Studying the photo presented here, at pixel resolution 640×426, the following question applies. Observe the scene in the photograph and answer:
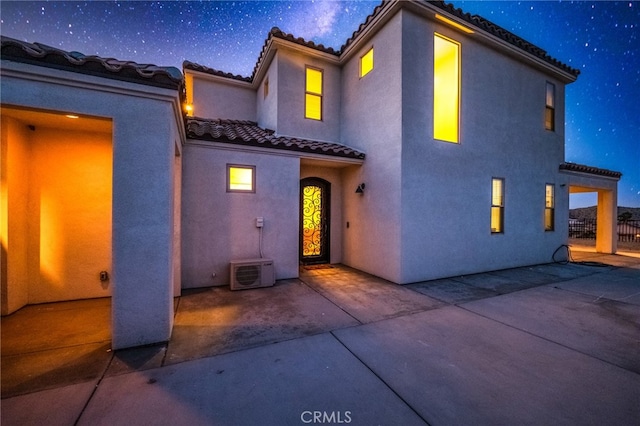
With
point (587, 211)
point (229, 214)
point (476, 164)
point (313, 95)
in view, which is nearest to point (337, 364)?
point (229, 214)

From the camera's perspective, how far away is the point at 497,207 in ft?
24.3

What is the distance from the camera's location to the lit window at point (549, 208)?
8672mm

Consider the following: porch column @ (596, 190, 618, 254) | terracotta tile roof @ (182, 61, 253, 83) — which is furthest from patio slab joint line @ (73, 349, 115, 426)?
porch column @ (596, 190, 618, 254)

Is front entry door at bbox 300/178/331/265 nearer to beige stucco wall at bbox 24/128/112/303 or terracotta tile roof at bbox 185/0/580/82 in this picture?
terracotta tile roof at bbox 185/0/580/82

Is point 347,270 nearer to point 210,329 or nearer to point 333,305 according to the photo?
point 333,305

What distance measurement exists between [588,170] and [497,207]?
570cm

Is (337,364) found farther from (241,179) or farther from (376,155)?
(376,155)

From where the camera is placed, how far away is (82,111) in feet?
9.95

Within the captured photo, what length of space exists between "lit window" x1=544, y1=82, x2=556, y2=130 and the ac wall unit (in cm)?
1045

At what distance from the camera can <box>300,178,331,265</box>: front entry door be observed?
25.2ft

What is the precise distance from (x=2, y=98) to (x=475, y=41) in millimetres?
9451

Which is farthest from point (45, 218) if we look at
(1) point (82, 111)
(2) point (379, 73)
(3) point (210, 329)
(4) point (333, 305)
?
(2) point (379, 73)

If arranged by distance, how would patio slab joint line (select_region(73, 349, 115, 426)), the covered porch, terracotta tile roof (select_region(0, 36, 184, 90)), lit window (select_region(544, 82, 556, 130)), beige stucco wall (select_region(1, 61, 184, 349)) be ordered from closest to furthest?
patio slab joint line (select_region(73, 349, 115, 426)) → terracotta tile roof (select_region(0, 36, 184, 90)) → beige stucco wall (select_region(1, 61, 184, 349)) → lit window (select_region(544, 82, 556, 130)) → the covered porch

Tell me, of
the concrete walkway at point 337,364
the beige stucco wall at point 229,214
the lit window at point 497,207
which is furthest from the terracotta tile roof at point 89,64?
the lit window at point 497,207
